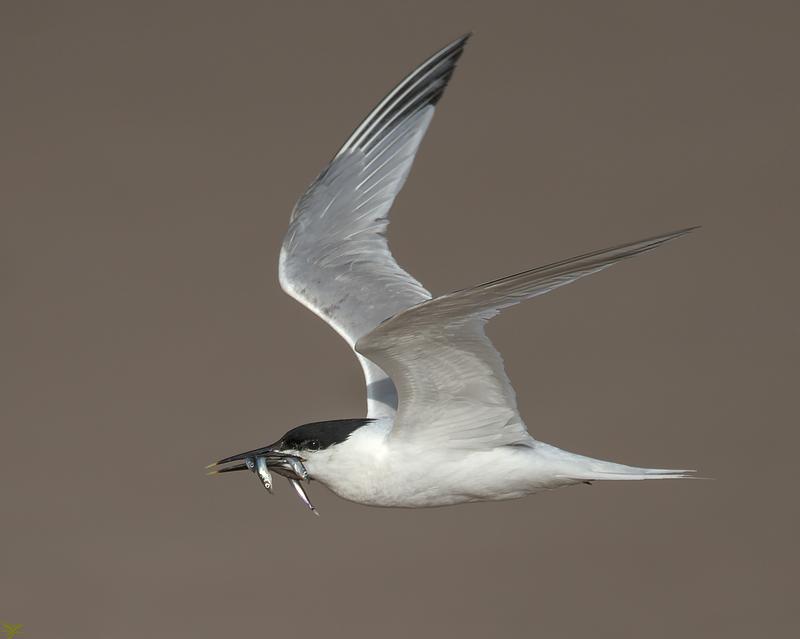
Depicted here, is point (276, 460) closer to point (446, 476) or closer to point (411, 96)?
point (446, 476)

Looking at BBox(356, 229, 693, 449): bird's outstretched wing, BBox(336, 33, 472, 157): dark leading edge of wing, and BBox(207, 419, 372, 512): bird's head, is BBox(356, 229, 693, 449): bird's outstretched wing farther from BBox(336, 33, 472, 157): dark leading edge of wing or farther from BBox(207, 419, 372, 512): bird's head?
BBox(336, 33, 472, 157): dark leading edge of wing

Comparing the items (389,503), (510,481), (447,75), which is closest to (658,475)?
(510,481)

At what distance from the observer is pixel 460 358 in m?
1.72

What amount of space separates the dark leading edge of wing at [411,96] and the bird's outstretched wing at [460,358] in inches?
32.0

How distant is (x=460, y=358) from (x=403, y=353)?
92 millimetres

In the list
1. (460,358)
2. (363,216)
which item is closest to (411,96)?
(363,216)

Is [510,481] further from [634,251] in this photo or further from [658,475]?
[634,251]

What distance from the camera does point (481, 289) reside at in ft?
4.80

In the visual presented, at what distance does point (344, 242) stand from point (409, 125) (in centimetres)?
30

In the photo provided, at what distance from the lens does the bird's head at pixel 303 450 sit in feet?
6.20

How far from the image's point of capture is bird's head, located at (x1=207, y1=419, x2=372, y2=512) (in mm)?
1891

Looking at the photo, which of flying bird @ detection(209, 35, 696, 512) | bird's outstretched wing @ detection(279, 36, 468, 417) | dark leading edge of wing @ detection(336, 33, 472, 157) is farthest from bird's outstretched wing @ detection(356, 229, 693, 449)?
dark leading edge of wing @ detection(336, 33, 472, 157)

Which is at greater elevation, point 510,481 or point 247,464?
point 247,464

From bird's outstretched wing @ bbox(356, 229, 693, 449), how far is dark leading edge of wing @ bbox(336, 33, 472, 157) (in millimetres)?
→ 814
